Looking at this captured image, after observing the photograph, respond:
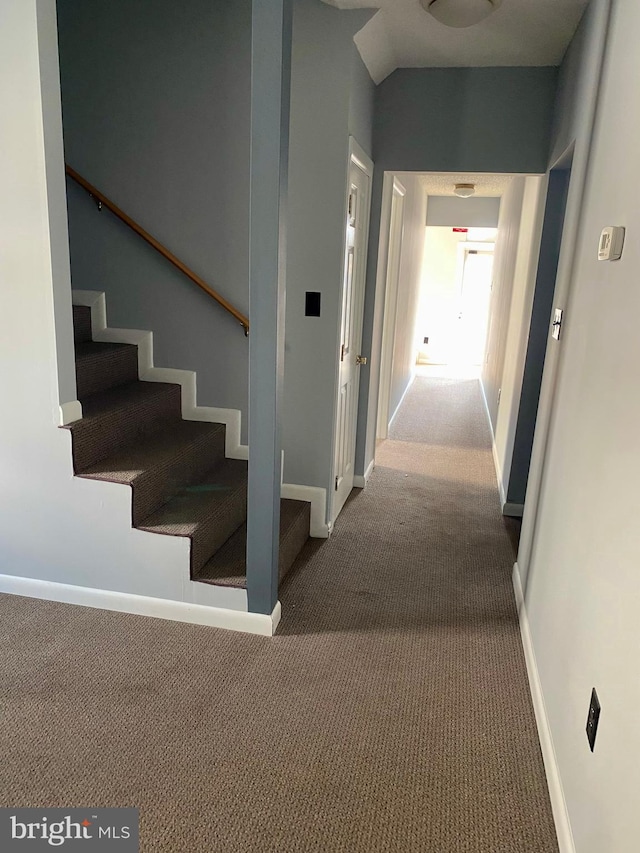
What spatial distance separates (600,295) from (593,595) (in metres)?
0.87

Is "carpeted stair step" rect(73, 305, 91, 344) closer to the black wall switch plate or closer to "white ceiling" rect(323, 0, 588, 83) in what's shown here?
the black wall switch plate

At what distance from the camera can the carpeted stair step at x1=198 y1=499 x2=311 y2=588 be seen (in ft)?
8.11

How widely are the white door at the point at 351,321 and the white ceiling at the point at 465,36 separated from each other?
→ 503 millimetres

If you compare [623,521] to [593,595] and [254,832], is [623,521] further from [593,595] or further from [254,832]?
[254,832]

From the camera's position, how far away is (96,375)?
2963mm

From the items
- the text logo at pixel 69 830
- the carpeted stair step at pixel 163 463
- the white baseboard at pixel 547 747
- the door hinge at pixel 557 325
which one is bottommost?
the text logo at pixel 69 830

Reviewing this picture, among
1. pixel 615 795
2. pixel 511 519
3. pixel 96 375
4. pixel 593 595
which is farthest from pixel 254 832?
pixel 511 519

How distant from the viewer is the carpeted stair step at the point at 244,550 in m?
2.47

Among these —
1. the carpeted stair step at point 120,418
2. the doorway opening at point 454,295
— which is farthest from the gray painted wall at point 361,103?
the doorway opening at point 454,295

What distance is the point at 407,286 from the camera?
640 centimetres

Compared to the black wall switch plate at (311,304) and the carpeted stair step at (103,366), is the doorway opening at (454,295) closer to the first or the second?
the black wall switch plate at (311,304)

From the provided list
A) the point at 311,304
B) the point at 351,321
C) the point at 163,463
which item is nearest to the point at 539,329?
the point at 351,321

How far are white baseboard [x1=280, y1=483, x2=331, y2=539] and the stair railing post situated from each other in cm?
91

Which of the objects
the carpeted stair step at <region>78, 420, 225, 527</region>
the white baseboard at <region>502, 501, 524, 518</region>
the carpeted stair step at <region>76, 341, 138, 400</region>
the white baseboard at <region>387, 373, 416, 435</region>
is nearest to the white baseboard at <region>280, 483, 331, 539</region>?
the carpeted stair step at <region>78, 420, 225, 527</region>
